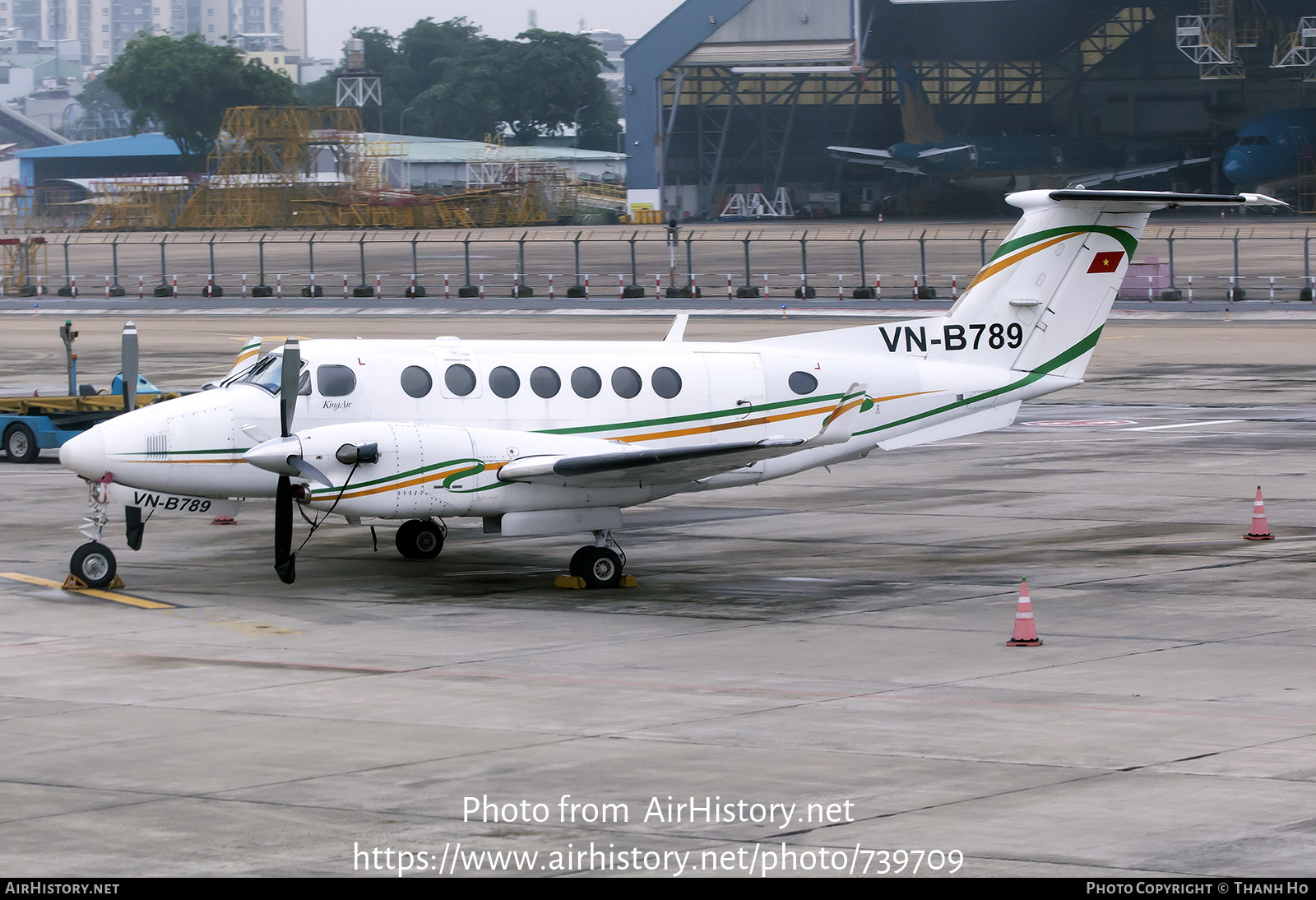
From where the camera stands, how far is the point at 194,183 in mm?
135625

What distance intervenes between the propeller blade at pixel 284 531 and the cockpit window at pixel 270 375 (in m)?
1.35

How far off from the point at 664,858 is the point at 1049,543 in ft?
43.8

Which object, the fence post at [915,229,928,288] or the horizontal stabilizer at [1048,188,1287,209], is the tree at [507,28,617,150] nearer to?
the fence post at [915,229,928,288]

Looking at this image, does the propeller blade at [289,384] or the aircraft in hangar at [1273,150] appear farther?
the aircraft in hangar at [1273,150]

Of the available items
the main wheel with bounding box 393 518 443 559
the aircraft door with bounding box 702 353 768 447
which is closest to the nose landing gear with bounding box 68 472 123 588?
the main wheel with bounding box 393 518 443 559

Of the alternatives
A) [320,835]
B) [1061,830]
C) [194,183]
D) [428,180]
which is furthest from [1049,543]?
[428,180]

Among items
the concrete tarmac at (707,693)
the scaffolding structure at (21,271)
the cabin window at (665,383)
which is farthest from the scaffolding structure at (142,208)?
the cabin window at (665,383)

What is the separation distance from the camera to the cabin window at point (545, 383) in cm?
1948

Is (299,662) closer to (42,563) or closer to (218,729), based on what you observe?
(218,729)

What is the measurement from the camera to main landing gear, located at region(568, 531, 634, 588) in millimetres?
18828

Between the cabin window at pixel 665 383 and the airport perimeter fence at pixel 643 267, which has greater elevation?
the airport perimeter fence at pixel 643 267

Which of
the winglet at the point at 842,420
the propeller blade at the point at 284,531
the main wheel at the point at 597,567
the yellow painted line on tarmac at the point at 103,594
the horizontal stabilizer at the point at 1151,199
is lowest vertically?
the yellow painted line on tarmac at the point at 103,594

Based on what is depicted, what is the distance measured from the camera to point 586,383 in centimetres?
1969

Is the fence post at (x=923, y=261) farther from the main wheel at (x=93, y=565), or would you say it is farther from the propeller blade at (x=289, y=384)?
the main wheel at (x=93, y=565)
